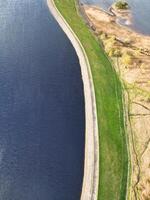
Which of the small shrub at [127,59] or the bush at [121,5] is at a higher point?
the bush at [121,5]

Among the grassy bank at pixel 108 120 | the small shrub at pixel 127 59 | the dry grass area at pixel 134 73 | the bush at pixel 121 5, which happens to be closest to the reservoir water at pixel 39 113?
the grassy bank at pixel 108 120

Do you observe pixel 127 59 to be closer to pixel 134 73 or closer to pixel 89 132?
pixel 134 73

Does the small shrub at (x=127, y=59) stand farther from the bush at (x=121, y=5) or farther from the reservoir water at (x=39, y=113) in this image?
the bush at (x=121, y=5)

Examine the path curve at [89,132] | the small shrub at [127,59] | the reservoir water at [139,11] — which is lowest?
the path curve at [89,132]

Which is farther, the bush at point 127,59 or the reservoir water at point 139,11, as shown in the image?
the reservoir water at point 139,11

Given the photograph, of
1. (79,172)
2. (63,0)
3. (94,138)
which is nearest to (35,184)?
(79,172)

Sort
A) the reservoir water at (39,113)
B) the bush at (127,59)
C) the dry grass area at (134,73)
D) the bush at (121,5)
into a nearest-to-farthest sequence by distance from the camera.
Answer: the reservoir water at (39,113), the dry grass area at (134,73), the bush at (127,59), the bush at (121,5)

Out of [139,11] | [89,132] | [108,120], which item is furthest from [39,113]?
[139,11]
